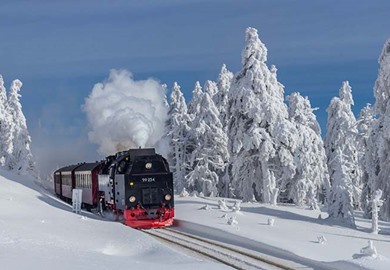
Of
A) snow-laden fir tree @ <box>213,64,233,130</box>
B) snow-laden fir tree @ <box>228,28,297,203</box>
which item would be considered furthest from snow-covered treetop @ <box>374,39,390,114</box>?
snow-laden fir tree @ <box>213,64,233,130</box>

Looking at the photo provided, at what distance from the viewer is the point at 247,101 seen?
3856 cm

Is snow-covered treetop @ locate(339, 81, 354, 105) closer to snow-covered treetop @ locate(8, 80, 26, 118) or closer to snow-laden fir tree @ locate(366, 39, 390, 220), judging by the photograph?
snow-laden fir tree @ locate(366, 39, 390, 220)

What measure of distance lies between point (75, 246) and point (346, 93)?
1696 inches

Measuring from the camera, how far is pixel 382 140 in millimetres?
31344

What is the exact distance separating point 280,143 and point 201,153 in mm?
13724

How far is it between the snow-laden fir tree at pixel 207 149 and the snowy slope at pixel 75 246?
25166 mm

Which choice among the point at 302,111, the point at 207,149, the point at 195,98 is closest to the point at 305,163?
the point at 302,111

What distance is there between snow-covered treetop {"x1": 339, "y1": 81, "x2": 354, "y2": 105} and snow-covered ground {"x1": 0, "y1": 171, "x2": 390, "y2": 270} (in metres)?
24.3

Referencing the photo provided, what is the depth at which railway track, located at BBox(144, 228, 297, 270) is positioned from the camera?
15.9 metres

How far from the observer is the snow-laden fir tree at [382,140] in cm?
3141

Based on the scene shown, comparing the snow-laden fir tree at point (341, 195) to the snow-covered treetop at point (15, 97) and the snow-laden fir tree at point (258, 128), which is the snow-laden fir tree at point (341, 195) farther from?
the snow-covered treetop at point (15, 97)

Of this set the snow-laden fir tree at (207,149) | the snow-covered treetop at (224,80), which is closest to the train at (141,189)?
the snow-laden fir tree at (207,149)

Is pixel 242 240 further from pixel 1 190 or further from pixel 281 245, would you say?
pixel 1 190

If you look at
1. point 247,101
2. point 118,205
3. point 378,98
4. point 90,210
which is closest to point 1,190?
point 90,210
